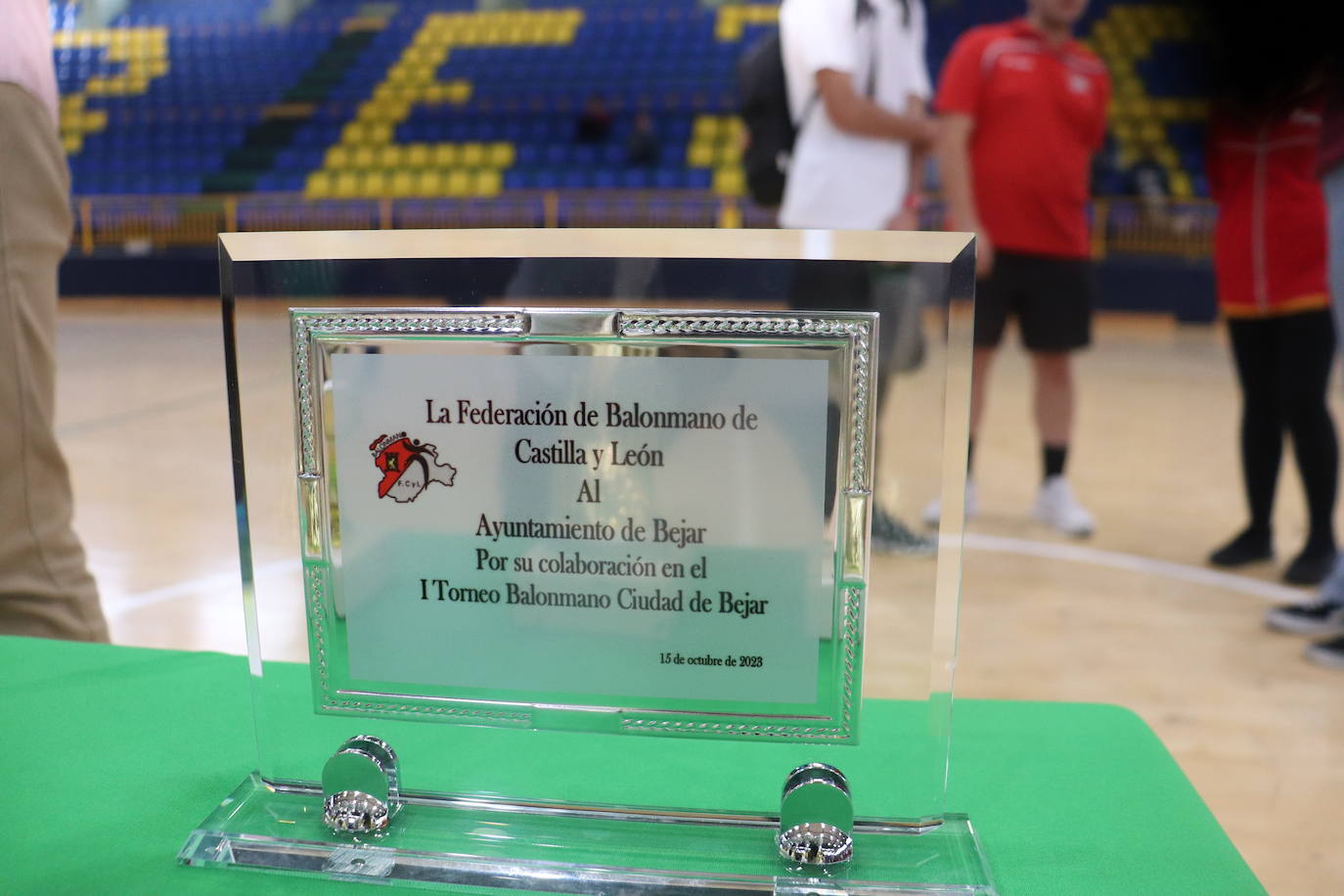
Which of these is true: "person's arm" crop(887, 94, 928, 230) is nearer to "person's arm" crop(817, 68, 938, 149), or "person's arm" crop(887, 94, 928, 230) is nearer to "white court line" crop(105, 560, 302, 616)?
"person's arm" crop(817, 68, 938, 149)

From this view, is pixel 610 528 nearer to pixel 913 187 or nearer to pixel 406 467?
pixel 406 467

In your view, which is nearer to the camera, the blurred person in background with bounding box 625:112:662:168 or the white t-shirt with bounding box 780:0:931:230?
the white t-shirt with bounding box 780:0:931:230

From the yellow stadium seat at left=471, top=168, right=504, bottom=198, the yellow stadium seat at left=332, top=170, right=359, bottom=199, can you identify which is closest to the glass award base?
the yellow stadium seat at left=471, top=168, right=504, bottom=198

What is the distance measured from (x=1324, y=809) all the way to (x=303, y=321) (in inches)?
45.3

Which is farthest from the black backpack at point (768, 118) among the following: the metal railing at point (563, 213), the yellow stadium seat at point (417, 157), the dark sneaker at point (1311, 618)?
the yellow stadium seat at point (417, 157)

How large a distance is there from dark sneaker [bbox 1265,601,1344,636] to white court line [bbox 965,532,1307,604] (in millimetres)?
81

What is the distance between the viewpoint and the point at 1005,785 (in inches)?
21.0

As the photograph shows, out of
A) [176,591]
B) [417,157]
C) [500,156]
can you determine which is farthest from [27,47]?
[417,157]

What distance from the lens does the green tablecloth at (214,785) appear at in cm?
45

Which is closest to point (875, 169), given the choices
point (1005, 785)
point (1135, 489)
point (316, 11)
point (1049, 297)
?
point (1049, 297)

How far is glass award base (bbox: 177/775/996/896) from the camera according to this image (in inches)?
17.1

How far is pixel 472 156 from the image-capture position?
903cm

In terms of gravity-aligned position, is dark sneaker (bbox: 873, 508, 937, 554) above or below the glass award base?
above

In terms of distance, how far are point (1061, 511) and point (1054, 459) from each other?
12cm
